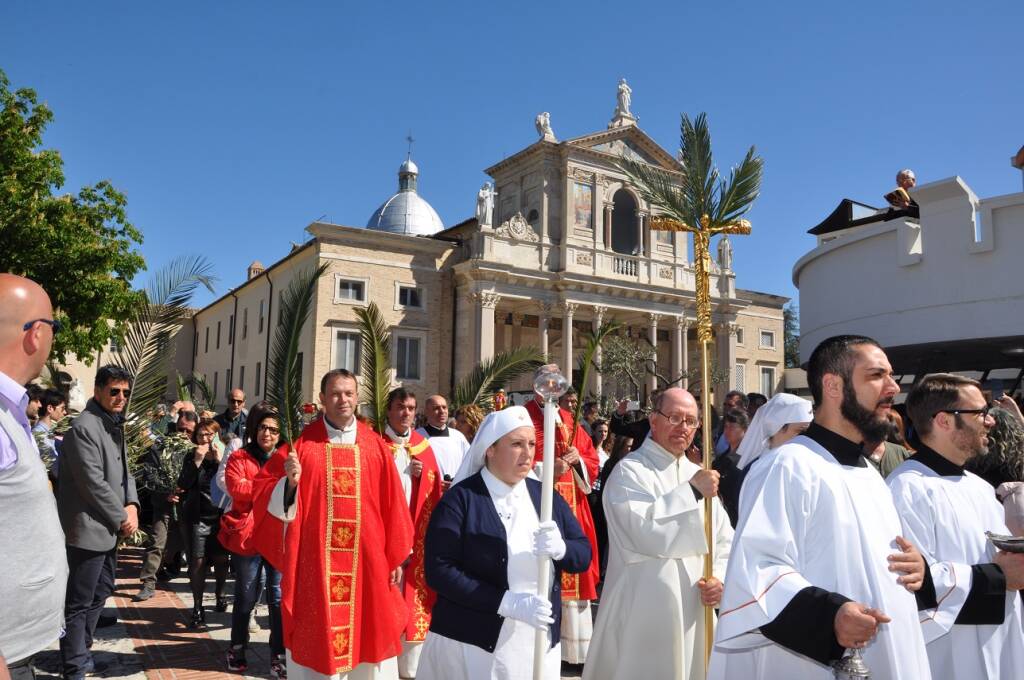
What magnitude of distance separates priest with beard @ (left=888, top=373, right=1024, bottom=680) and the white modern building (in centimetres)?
450

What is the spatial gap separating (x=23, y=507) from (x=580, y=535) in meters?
2.48

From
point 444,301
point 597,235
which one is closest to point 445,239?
point 444,301

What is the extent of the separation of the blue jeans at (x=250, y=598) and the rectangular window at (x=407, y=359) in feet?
92.0

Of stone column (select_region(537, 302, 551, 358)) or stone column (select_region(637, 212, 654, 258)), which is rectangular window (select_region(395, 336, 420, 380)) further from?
stone column (select_region(637, 212, 654, 258))

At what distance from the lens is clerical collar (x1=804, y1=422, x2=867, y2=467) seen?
271 centimetres

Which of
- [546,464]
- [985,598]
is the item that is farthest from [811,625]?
[985,598]

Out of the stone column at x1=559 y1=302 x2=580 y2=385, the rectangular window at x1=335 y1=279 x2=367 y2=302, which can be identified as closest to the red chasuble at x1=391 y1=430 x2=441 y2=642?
the rectangular window at x1=335 y1=279 x2=367 y2=302

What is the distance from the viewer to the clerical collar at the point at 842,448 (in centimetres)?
271

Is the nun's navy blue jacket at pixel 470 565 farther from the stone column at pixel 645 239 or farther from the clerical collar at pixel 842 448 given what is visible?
the stone column at pixel 645 239

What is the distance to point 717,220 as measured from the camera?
4.70 m

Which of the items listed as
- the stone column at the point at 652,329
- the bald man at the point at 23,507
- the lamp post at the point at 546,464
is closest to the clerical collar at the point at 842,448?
the lamp post at the point at 546,464

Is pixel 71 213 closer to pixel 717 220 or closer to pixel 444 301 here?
pixel 717 220

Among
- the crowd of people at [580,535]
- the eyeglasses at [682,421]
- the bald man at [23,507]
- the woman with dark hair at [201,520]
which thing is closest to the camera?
the bald man at [23,507]

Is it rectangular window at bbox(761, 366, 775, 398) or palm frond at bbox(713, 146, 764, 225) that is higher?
rectangular window at bbox(761, 366, 775, 398)
